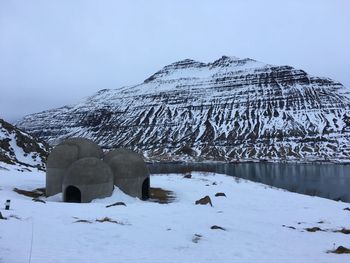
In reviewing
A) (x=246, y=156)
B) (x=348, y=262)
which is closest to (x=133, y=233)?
(x=348, y=262)

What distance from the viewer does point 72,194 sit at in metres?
29.3

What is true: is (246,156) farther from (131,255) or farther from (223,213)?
(131,255)

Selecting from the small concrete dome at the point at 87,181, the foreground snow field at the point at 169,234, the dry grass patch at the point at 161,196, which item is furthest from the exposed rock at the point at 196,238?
the dry grass patch at the point at 161,196

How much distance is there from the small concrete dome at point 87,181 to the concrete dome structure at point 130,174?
1945mm

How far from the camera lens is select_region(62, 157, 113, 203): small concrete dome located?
2816 cm

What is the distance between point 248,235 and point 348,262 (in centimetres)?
475

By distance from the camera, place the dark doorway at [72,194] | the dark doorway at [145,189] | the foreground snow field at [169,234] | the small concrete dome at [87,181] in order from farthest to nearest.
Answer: the dark doorway at [145,189]
the dark doorway at [72,194]
the small concrete dome at [87,181]
the foreground snow field at [169,234]

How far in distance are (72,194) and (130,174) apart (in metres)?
4.63

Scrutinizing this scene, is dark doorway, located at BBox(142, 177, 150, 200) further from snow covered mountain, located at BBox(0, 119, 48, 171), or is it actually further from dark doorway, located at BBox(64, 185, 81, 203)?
snow covered mountain, located at BBox(0, 119, 48, 171)

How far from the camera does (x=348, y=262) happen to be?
1390cm

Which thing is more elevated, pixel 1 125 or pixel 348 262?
pixel 1 125

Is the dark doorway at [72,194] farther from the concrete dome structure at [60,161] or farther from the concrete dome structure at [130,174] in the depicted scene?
the concrete dome structure at [130,174]

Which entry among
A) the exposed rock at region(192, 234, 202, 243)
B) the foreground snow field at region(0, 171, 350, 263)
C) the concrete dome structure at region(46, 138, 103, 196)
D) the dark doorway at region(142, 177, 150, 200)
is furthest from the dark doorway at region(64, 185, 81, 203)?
A: the exposed rock at region(192, 234, 202, 243)

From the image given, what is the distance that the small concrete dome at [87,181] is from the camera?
28156 mm
